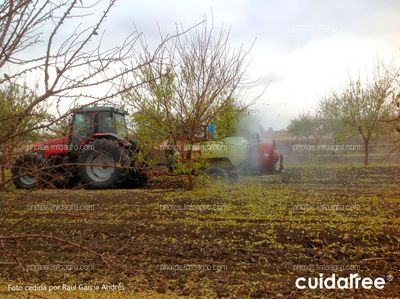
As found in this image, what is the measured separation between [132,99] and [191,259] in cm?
495

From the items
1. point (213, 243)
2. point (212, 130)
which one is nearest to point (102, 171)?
point (212, 130)

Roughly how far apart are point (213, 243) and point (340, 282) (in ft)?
5.95

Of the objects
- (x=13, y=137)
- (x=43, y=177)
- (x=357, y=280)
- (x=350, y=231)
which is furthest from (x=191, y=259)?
(x=13, y=137)

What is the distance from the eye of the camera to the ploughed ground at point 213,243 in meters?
4.52

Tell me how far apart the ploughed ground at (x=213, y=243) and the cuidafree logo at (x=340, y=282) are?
8cm

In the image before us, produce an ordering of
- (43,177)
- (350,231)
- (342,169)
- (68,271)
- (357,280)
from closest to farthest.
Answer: (43,177) → (357,280) → (68,271) → (350,231) → (342,169)

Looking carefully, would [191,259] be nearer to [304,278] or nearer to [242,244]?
[242,244]

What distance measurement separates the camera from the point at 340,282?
4629 mm

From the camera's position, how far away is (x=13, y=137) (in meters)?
2.36

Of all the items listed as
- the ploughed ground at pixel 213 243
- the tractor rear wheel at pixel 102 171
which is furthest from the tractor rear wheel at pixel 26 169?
the tractor rear wheel at pixel 102 171

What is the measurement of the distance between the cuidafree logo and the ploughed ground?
3.1 inches

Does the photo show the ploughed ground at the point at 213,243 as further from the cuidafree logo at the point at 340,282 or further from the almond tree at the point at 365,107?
the almond tree at the point at 365,107

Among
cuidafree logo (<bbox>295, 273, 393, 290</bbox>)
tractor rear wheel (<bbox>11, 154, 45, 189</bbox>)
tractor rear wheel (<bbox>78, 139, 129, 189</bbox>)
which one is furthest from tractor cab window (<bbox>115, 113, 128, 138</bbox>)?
tractor rear wheel (<bbox>11, 154, 45, 189</bbox>)

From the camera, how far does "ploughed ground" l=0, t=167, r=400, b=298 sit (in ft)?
14.8
